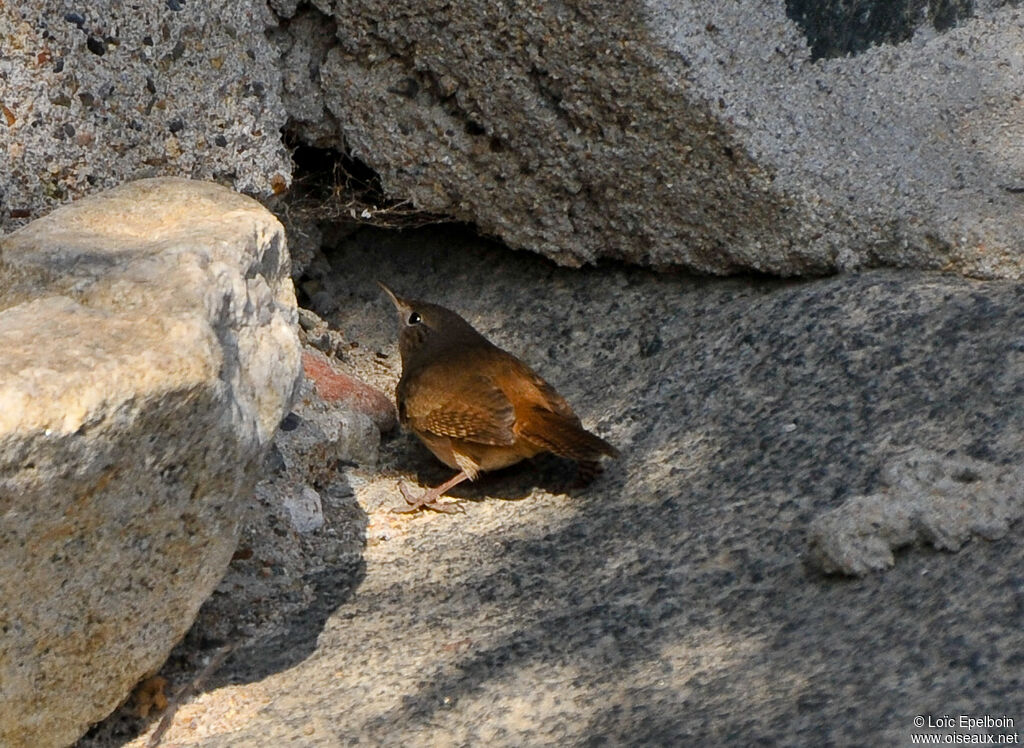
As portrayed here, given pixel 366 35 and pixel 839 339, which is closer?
pixel 839 339

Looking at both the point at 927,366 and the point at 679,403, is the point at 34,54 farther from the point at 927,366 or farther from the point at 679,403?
the point at 927,366

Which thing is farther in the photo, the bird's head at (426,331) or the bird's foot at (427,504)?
the bird's head at (426,331)

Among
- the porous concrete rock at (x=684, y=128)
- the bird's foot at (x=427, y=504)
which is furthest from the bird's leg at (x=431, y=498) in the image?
the porous concrete rock at (x=684, y=128)

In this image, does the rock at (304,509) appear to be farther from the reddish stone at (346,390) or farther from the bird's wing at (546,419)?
the bird's wing at (546,419)

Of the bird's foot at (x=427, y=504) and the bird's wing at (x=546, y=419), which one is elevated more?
the bird's wing at (x=546, y=419)

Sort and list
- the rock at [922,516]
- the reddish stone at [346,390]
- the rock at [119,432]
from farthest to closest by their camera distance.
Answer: the reddish stone at [346,390], the rock at [922,516], the rock at [119,432]

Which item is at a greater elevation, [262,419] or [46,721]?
[262,419]

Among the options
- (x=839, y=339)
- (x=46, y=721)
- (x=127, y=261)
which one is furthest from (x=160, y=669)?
(x=839, y=339)

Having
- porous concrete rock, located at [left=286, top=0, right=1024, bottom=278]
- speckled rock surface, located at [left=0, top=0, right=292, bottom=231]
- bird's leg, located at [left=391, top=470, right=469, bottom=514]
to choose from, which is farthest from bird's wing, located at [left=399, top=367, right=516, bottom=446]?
speckled rock surface, located at [left=0, top=0, right=292, bottom=231]
